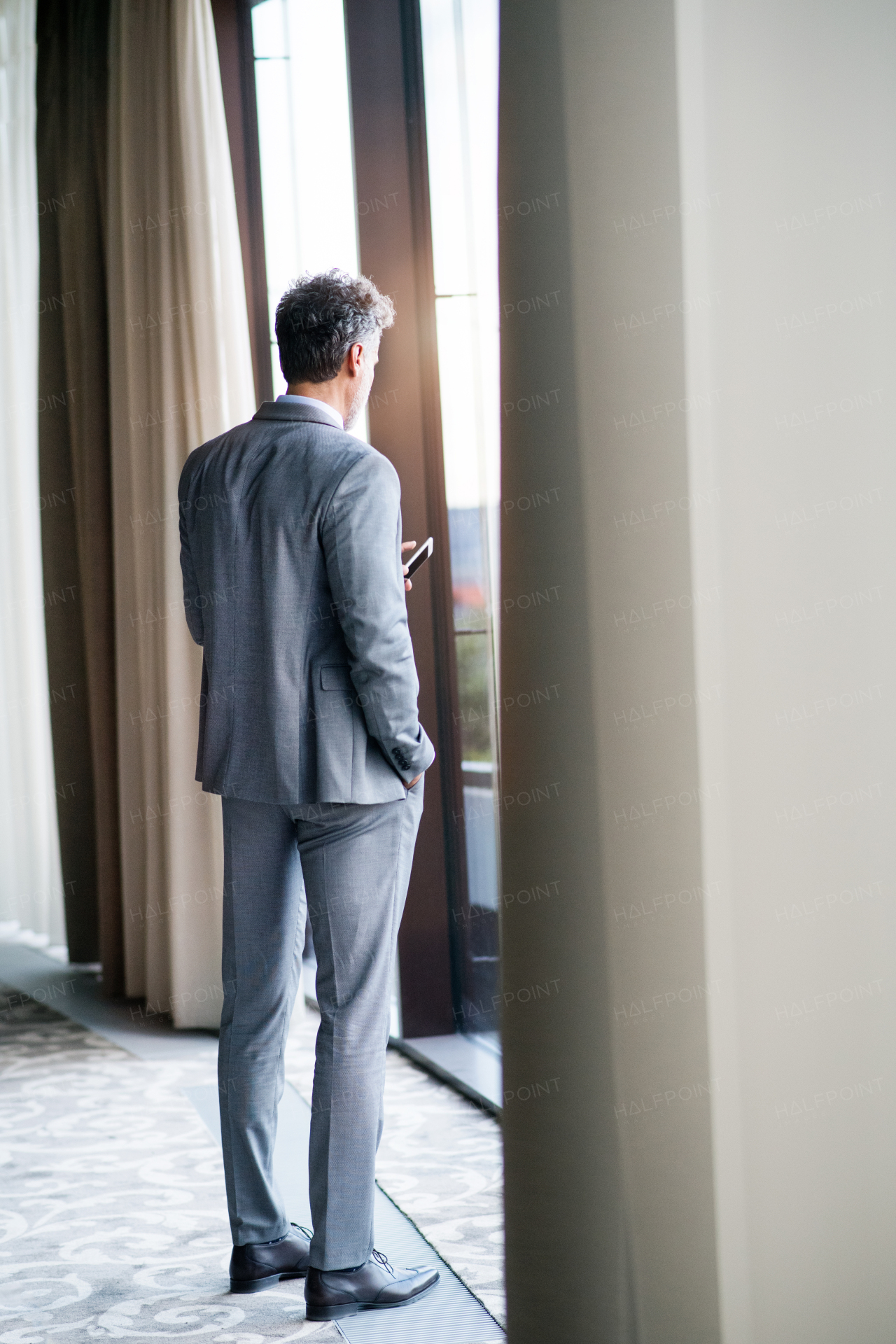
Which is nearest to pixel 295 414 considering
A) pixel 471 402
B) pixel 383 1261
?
pixel 471 402

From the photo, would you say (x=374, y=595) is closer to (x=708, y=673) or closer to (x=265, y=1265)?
(x=708, y=673)

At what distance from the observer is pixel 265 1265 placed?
1.91 meters

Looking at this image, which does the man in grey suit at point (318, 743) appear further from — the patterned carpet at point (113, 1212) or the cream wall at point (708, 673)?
the cream wall at point (708, 673)

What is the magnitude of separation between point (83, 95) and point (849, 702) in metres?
3.80

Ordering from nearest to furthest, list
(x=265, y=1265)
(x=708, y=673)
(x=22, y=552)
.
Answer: (x=708, y=673) < (x=265, y=1265) < (x=22, y=552)

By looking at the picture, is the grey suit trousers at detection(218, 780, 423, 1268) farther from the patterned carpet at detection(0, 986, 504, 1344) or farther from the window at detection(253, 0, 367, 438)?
the window at detection(253, 0, 367, 438)

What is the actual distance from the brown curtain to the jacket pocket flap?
2260 mm

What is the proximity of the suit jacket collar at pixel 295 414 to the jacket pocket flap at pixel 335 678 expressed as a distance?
0.35m

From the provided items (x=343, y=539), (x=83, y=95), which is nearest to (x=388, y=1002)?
(x=343, y=539)

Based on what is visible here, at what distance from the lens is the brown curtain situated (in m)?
3.79

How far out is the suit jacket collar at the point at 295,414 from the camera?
5.87ft

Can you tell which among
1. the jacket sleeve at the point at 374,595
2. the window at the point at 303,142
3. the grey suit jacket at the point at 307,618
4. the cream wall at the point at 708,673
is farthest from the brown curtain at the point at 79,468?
the cream wall at the point at 708,673

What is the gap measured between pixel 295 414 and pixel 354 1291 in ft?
4.24

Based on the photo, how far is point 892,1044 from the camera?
0.86 m
